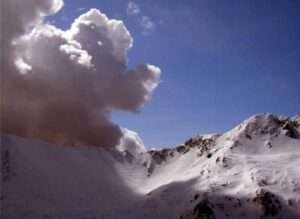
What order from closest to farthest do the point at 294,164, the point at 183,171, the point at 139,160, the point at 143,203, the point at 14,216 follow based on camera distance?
the point at 14,216, the point at 143,203, the point at 294,164, the point at 183,171, the point at 139,160

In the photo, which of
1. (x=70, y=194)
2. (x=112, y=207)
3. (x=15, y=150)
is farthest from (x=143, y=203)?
(x=15, y=150)

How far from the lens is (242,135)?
2891 inches

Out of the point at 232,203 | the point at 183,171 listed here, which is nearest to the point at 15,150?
the point at 183,171

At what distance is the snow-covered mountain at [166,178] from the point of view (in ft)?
175

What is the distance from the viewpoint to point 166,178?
70875 mm

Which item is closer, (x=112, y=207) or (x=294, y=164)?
(x=112, y=207)

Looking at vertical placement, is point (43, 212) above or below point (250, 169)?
below

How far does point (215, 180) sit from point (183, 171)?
11206mm

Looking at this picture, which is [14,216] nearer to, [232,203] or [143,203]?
[143,203]

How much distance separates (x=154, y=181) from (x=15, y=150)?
21816 millimetres

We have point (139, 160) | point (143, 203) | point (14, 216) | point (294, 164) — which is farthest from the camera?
point (139, 160)

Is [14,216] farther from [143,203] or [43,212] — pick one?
[143,203]

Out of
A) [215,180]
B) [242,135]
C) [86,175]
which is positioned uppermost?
[242,135]

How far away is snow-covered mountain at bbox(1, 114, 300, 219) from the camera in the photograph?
53.3 m
